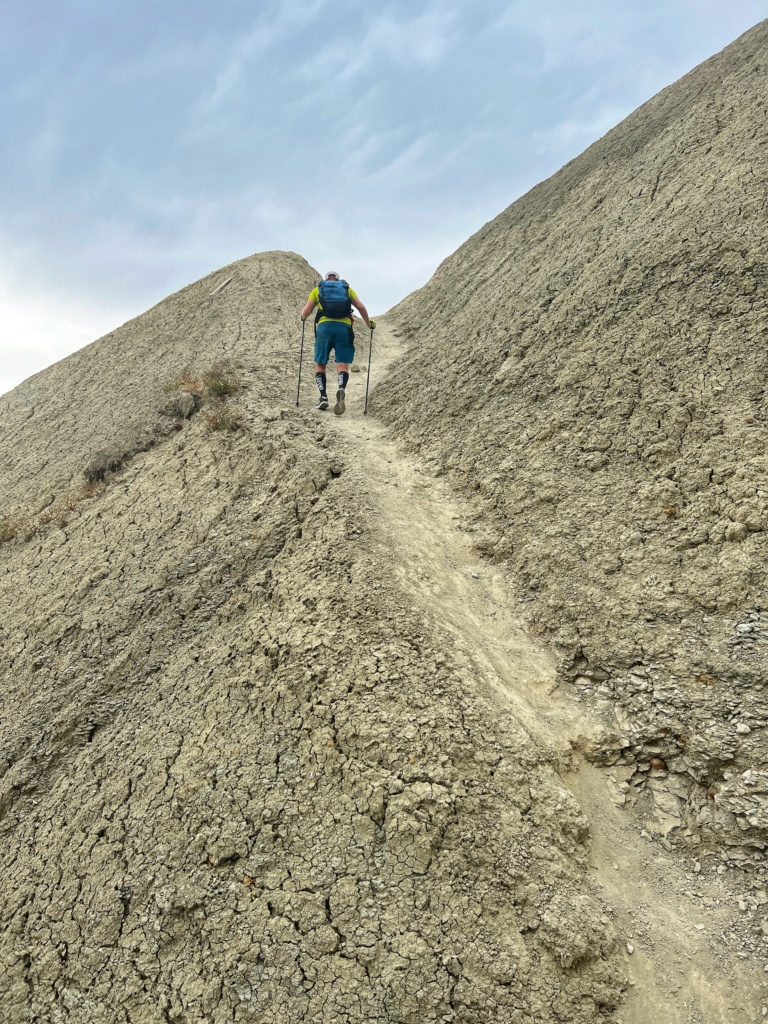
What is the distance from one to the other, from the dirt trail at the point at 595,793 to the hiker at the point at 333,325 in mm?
2640

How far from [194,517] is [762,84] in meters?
10.0

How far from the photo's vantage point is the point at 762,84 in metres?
8.80

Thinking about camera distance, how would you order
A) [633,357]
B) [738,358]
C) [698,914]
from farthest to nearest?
1. [633,357]
2. [738,358]
3. [698,914]

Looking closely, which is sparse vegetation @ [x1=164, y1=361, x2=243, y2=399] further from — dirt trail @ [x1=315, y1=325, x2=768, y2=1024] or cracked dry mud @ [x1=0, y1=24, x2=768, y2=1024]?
dirt trail @ [x1=315, y1=325, x2=768, y2=1024]

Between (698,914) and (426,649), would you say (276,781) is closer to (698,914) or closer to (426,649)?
(426,649)

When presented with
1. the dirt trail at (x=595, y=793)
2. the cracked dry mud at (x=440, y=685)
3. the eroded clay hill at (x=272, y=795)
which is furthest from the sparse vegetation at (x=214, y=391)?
the dirt trail at (x=595, y=793)

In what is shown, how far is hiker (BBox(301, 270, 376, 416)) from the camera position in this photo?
924 cm

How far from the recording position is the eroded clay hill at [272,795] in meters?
3.26

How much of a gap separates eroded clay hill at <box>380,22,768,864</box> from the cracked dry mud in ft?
0.10

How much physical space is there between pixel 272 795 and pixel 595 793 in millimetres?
2122

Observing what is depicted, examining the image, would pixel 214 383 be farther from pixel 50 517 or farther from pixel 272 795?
pixel 272 795

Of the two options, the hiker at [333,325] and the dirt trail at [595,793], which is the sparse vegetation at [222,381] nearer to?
the hiker at [333,325]

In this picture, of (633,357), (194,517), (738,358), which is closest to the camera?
(738,358)

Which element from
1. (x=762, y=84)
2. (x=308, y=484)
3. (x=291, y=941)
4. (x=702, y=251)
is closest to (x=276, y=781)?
(x=291, y=941)
